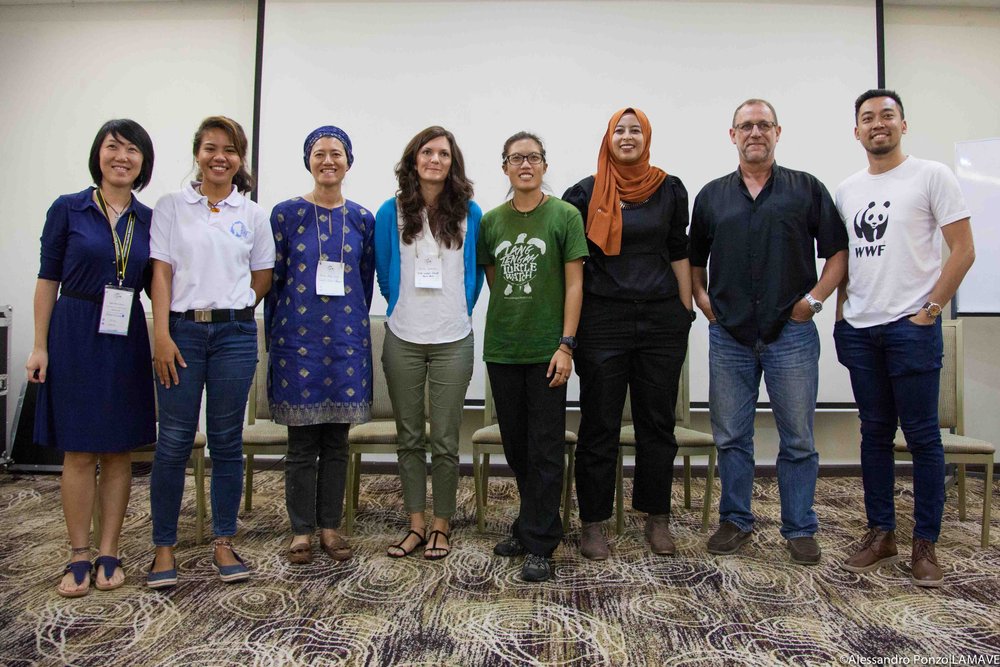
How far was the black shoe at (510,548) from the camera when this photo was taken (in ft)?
7.52

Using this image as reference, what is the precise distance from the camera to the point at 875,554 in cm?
216

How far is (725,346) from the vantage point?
7.57ft

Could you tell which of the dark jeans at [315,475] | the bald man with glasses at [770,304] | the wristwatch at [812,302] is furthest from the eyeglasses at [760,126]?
the dark jeans at [315,475]

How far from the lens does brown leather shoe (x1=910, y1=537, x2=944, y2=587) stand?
2004 mm

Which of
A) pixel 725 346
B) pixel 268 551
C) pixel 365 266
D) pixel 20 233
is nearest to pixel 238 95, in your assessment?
pixel 20 233

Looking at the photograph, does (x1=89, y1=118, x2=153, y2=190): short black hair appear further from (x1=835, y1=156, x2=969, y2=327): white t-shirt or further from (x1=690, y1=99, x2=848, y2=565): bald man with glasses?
(x1=835, y1=156, x2=969, y2=327): white t-shirt

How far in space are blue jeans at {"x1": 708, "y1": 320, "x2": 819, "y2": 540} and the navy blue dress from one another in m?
2.09

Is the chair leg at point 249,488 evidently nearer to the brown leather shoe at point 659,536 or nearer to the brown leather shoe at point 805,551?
the brown leather shoe at point 659,536

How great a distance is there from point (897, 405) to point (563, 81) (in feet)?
8.27

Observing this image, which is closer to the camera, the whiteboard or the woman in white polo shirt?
the woman in white polo shirt

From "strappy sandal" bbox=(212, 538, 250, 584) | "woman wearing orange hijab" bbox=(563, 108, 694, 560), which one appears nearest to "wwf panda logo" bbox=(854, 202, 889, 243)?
"woman wearing orange hijab" bbox=(563, 108, 694, 560)

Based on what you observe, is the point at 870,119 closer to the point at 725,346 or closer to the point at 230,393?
the point at 725,346

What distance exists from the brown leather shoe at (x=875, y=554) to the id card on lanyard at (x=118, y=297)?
2590 mm

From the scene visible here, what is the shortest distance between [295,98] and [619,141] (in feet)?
7.69
